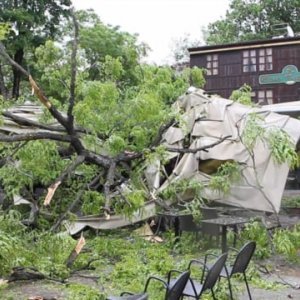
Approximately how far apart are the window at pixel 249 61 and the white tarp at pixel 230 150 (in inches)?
529

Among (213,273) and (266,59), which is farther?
(266,59)

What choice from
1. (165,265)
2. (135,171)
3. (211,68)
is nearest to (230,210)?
(135,171)

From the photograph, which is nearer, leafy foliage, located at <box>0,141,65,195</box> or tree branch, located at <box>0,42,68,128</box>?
tree branch, located at <box>0,42,68,128</box>

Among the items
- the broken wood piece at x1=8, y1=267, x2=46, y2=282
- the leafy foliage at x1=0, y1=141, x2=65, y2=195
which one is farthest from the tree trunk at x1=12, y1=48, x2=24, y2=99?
the broken wood piece at x1=8, y1=267, x2=46, y2=282

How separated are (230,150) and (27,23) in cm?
1630

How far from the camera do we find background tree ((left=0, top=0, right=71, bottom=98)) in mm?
21031

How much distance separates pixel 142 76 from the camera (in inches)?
354

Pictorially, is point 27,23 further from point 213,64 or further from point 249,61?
point 249,61

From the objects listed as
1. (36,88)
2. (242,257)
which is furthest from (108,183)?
(242,257)

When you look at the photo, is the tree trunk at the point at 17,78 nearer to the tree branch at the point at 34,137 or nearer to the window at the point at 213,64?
the window at the point at 213,64

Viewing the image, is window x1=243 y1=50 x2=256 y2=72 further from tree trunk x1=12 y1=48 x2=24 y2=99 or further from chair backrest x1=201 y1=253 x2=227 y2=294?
chair backrest x1=201 y1=253 x2=227 y2=294

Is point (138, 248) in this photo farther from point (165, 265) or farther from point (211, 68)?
point (211, 68)

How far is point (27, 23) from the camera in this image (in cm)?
2173

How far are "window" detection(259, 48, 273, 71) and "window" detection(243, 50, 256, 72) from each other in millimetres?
323
